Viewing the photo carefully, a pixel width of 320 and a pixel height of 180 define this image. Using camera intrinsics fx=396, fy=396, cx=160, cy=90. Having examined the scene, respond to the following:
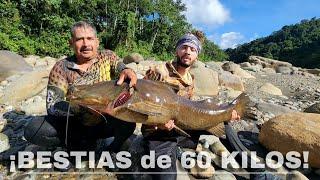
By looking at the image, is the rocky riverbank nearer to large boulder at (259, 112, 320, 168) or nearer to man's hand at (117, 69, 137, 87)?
large boulder at (259, 112, 320, 168)

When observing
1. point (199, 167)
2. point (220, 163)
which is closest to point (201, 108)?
point (199, 167)

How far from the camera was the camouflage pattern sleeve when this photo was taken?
14.7ft

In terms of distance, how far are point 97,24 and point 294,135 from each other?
99.2 feet

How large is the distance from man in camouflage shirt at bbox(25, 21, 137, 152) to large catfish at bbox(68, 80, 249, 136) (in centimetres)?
73

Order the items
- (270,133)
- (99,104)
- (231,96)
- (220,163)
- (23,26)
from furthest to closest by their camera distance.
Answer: (23,26)
(231,96)
(270,133)
(220,163)
(99,104)

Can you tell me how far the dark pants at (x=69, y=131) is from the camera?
4688mm

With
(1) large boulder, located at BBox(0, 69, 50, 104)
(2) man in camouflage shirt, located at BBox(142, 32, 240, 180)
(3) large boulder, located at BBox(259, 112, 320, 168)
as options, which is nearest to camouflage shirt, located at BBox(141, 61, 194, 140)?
(2) man in camouflage shirt, located at BBox(142, 32, 240, 180)

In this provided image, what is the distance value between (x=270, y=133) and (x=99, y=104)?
4108 millimetres

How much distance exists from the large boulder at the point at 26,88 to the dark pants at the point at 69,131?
4.34 metres

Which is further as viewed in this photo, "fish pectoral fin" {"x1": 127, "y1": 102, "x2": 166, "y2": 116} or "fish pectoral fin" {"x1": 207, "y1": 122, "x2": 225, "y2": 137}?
"fish pectoral fin" {"x1": 207, "y1": 122, "x2": 225, "y2": 137}

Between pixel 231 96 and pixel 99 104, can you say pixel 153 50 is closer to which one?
pixel 231 96

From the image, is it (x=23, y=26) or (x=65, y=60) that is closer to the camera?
(x=65, y=60)

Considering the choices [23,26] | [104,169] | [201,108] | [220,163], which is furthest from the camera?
[23,26]

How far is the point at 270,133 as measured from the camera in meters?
6.81
